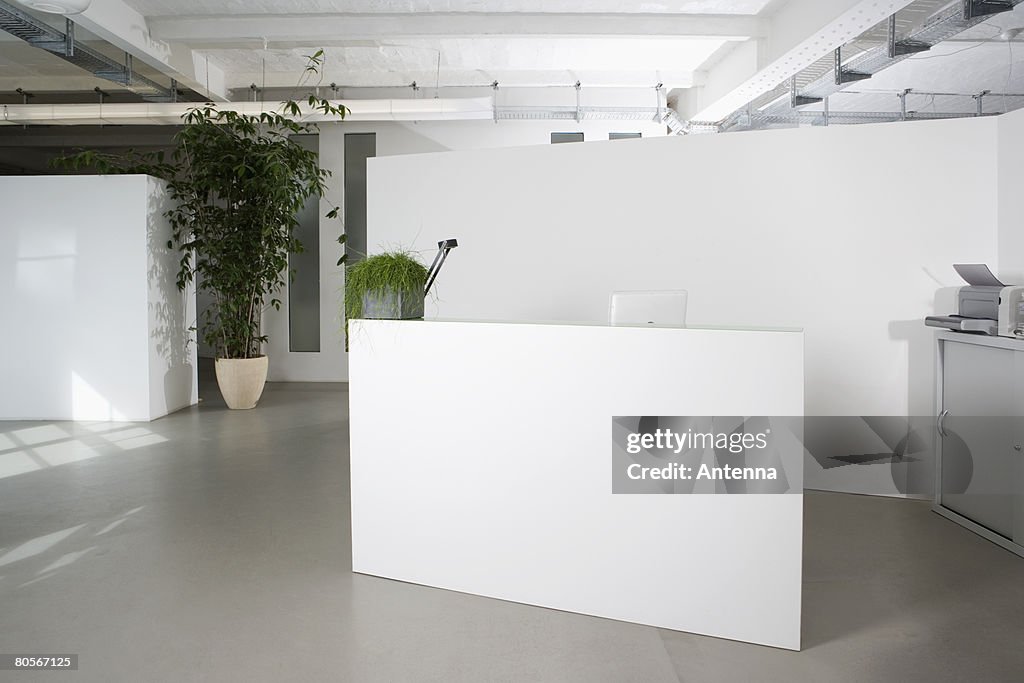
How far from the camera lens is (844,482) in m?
5.37

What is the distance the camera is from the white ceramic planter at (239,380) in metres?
8.58

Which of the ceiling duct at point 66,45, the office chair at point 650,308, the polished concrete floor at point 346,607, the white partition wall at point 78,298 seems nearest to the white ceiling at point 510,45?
the ceiling duct at point 66,45

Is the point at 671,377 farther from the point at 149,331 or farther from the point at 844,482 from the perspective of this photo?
the point at 149,331

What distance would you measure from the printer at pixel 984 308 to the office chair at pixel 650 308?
1786 mm

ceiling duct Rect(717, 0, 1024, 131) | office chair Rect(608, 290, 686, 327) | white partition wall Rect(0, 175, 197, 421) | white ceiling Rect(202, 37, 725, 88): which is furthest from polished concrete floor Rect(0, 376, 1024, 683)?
white ceiling Rect(202, 37, 725, 88)

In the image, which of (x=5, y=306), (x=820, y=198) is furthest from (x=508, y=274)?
(x=5, y=306)

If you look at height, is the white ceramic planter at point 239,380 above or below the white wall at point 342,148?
below

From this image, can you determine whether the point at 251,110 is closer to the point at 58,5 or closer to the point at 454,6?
the point at 454,6

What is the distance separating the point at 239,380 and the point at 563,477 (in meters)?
6.11

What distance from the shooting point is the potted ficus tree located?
831 cm

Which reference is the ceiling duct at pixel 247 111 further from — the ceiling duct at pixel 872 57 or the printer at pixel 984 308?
the printer at pixel 984 308

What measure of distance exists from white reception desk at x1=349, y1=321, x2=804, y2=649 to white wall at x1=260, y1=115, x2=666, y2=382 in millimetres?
6625

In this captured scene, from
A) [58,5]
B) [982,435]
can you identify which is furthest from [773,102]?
[58,5]

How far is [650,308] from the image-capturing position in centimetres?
389
